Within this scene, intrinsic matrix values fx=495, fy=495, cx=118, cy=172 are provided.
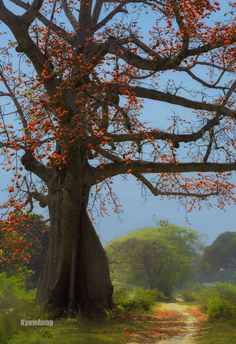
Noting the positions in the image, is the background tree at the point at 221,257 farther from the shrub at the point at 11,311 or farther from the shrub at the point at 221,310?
the shrub at the point at 11,311

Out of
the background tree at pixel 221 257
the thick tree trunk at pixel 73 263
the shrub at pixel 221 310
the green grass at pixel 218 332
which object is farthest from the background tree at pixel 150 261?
the green grass at pixel 218 332

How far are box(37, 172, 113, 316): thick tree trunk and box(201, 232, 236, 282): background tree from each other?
40.4 meters

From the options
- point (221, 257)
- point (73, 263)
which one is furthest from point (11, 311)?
point (221, 257)

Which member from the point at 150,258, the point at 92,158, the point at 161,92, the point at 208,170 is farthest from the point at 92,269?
the point at 150,258

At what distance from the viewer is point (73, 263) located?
13.9m

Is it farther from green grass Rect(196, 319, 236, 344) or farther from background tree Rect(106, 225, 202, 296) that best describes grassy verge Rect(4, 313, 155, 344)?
background tree Rect(106, 225, 202, 296)

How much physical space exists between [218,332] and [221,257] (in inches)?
1723

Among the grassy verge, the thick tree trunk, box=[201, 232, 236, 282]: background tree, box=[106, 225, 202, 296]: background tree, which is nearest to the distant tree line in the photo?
box=[106, 225, 202, 296]: background tree

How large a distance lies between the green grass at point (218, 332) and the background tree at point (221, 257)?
40201 millimetres

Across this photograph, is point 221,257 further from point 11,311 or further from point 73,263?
point 11,311

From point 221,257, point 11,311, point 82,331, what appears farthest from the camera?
point 221,257

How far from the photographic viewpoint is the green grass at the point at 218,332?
1009 centimetres

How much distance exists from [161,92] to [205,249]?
42209 millimetres

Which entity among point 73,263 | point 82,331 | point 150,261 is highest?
point 150,261
